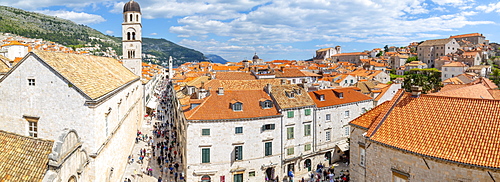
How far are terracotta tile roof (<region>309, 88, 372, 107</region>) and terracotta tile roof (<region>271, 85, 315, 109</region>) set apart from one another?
2042 mm

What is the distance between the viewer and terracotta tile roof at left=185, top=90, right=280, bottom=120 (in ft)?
88.3

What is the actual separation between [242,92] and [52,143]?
19898mm

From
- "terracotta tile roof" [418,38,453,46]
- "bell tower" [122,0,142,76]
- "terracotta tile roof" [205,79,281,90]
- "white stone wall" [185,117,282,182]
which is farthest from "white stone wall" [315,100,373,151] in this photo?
"terracotta tile roof" [418,38,453,46]

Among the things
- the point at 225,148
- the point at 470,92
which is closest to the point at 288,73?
the point at 470,92

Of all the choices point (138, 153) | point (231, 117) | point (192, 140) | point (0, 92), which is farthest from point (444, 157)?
point (138, 153)

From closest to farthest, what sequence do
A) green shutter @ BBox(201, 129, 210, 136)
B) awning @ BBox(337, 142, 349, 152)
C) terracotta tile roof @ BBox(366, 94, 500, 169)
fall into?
1. terracotta tile roof @ BBox(366, 94, 500, 169)
2. green shutter @ BBox(201, 129, 210, 136)
3. awning @ BBox(337, 142, 349, 152)

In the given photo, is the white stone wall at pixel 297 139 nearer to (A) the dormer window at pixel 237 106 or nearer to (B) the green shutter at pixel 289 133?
(B) the green shutter at pixel 289 133

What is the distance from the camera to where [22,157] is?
1212cm

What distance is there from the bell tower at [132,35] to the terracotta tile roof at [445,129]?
130ft

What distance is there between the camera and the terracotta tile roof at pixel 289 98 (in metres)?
30.6

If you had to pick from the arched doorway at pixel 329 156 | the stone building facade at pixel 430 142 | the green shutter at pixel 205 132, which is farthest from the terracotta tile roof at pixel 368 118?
the arched doorway at pixel 329 156

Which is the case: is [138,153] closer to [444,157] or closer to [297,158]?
[297,158]

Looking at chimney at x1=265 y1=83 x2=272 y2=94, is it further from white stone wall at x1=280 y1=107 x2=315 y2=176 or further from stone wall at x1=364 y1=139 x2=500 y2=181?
stone wall at x1=364 y1=139 x2=500 y2=181

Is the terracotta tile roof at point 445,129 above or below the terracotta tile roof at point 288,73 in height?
below
